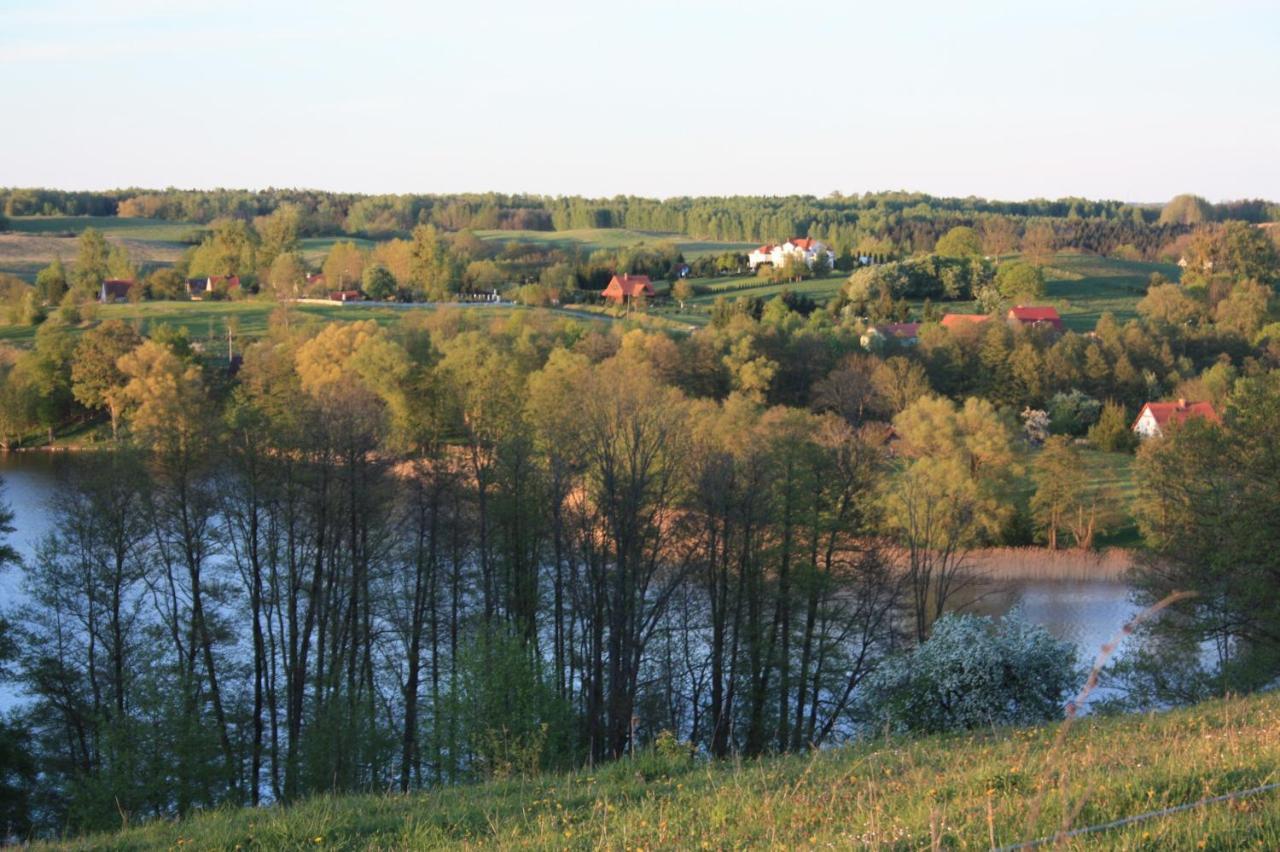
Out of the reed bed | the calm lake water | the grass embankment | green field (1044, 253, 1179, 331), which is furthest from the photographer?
green field (1044, 253, 1179, 331)

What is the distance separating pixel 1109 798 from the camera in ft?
18.4

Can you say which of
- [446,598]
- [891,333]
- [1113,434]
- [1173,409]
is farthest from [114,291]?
[1173,409]

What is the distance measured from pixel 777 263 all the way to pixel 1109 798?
77.7 meters

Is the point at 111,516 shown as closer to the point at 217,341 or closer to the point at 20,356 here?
the point at 20,356

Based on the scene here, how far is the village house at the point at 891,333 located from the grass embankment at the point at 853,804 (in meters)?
40.8

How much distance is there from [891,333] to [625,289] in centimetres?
1939

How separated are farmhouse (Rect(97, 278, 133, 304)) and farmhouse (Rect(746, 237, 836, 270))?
41.7 meters

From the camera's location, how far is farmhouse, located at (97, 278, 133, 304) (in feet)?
228

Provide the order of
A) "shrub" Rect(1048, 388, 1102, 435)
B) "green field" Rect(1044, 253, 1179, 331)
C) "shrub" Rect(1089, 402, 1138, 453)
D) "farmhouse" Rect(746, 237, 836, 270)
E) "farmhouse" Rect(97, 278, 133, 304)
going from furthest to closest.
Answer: "farmhouse" Rect(746, 237, 836, 270) → "farmhouse" Rect(97, 278, 133, 304) → "green field" Rect(1044, 253, 1179, 331) → "shrub" Rect(1048, 388, 1102, 435) → "shrub" Rect(1089, 402, 1138, 453)

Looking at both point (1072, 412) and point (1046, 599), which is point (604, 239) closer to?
point (1072, 412)

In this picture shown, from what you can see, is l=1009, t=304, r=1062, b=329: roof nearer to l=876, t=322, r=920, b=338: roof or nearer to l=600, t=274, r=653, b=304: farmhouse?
l=876, t=322, r=920, b=338: roof

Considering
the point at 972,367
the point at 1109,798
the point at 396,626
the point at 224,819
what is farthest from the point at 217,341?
the point at 1109,798

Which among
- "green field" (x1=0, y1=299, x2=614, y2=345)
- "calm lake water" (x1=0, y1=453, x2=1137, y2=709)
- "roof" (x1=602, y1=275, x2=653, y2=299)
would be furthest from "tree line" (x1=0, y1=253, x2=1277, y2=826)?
"roof" (x1=602, y1=275, x2=653, y2=299)

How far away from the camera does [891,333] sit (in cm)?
5431
